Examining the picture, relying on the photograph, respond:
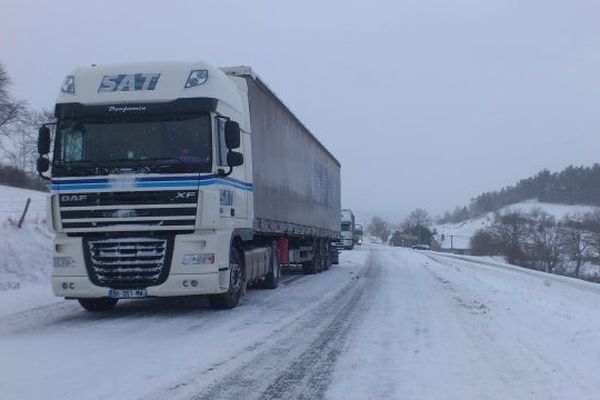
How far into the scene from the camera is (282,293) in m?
15.1

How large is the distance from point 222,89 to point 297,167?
8.01 m

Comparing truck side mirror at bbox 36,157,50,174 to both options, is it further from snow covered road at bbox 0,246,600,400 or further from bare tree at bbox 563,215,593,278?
bare tree at bbox 563,215,593,278

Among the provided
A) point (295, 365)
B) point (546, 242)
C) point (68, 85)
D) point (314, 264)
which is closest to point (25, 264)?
point (68, 85)

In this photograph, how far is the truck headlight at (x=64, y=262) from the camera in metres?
10.3

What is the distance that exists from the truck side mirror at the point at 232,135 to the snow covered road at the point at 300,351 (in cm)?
281

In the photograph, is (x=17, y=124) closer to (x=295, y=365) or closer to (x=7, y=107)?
(x=7, y=107)

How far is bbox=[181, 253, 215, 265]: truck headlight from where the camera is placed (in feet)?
33.6

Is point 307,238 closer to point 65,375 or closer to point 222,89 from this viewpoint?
point 222,89

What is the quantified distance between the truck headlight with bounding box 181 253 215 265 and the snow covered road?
93cm

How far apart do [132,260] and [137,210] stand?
2.59 ft

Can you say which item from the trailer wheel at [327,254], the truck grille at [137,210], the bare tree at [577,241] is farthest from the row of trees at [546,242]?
the truck grille at [137,210]

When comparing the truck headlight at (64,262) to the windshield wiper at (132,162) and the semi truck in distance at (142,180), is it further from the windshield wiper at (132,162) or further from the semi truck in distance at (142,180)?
the windshield wiper at (132,162)

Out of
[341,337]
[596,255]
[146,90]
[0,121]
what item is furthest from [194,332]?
[596,255]

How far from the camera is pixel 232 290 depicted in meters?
11.6
